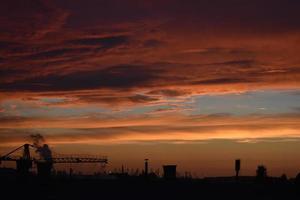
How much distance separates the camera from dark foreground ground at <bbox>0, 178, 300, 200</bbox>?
43188mm

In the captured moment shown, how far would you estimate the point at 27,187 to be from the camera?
→ 146 feet

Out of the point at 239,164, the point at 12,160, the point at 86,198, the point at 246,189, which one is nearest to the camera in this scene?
the point at 86,198

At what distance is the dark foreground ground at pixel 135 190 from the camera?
142ft

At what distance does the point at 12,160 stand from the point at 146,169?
421ft

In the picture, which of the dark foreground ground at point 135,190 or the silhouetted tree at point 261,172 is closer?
the dark foreground ground at point 135,190

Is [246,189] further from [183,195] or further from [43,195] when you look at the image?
[43,195]

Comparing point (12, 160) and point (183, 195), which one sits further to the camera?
point (12, 160)

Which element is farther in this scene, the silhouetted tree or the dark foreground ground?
the silhouetted tree

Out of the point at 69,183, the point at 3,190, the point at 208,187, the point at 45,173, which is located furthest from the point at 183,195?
the point at 45,173

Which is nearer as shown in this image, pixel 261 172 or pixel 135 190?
pixel 135 190

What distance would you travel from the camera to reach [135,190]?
44.9 m

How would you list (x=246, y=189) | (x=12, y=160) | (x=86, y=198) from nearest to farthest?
1. (x=86, y=198)
2. (x=246, y=189)
3. (x=12, y=160)

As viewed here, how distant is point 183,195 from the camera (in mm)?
44438

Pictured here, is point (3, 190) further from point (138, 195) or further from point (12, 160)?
Answer: point (12, 160)
